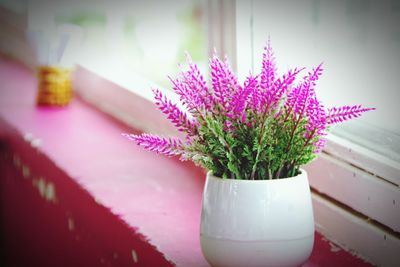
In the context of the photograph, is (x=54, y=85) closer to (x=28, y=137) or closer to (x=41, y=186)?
(x=28, y=137)

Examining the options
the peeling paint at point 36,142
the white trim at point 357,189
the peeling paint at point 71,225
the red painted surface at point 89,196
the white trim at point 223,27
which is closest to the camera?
the white trim at point 357,189

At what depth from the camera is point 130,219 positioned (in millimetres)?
1146

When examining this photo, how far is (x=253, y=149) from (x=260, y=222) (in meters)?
0.08

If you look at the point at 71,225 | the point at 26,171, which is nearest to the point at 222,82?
the point at 71,225

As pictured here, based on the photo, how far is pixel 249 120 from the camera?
80cm

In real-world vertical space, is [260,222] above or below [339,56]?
below

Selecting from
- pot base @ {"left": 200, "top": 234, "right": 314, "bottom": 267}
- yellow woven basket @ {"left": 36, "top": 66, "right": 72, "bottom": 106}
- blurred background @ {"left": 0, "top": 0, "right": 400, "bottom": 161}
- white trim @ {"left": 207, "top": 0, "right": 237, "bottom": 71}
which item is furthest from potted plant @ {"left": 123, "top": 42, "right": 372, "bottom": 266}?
yellow woven basket @ {"left": 36, "top": 66, "right": 72, "bottom": 106}

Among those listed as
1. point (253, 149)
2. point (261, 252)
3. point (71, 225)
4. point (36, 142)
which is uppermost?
point (253, 149)

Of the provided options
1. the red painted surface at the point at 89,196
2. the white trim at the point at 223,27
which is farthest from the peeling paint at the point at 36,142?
the white trim at the point at 223,27

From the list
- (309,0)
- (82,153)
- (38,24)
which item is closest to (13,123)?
(82,153)

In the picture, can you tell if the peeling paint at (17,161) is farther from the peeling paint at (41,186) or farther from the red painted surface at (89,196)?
the peeling paint at (41,186)

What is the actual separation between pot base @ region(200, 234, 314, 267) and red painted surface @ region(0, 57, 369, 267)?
0.13m

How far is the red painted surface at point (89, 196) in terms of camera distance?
3.53 ft

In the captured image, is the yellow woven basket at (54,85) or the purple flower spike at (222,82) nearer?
the purple flower spike at (222,82)
